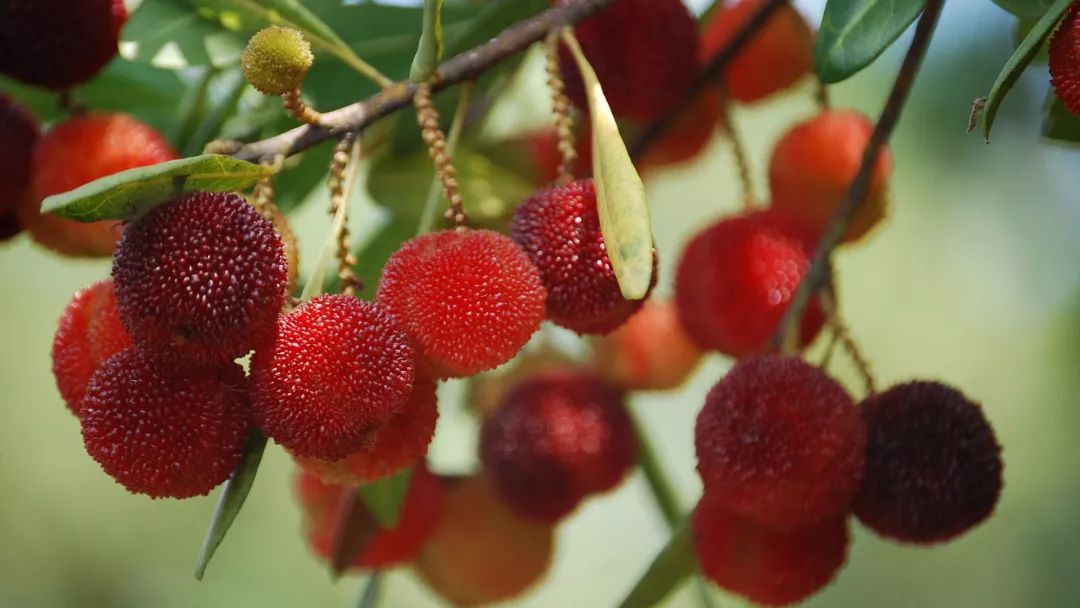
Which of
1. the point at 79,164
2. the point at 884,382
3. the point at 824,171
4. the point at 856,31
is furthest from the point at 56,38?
the point at 884,382

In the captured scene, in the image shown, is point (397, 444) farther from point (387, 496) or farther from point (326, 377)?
point (387, 496)

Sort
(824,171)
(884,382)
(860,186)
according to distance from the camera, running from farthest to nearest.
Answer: (884,382) → (824,171) → (860,186)

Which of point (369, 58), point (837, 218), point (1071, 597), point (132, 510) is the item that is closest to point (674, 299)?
point (837, 218)

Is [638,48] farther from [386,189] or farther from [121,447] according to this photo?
[121,447]

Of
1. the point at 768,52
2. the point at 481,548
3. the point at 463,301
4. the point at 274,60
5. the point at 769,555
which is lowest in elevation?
the point at 481,548

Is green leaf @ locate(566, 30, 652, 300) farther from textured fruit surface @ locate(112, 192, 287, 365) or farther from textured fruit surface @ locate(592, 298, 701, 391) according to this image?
textured fruit surface @ locate(592, 298, 701, 391)

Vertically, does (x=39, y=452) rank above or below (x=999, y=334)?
below

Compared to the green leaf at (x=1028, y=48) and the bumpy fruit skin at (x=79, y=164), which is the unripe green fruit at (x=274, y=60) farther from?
the green leaf at (x=1028, y=48)
